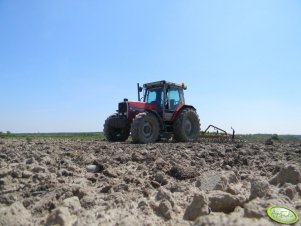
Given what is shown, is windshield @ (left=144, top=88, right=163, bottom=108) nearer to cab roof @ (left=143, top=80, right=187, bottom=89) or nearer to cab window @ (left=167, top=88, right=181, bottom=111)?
cab roof @ (left=143, top=80, right=187, bottom=89)

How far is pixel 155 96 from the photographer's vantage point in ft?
40.8

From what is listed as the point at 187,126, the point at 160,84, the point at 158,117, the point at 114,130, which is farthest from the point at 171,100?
the point at 114,130

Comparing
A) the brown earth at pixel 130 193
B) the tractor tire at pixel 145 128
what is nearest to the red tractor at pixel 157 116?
the tractor tire at pixel 145 128

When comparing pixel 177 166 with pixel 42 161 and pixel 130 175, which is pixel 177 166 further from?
pixel 42 161

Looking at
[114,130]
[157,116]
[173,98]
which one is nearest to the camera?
[157,116]

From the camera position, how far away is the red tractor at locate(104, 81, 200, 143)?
1130 centimetres

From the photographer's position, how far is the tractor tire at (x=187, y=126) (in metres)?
12.3

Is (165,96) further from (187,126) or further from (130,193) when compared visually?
(130,193)

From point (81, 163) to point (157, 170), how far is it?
4.21 feet

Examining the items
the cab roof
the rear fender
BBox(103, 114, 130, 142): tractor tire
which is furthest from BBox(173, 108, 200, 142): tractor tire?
BBox(103, 114, 130, 142): tractor tire

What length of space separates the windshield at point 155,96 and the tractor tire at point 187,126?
950mm

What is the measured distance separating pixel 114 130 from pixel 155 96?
203 cm

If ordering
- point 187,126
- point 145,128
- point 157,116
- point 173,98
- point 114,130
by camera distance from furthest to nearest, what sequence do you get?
point 187,126
point 173,98
point 114,130
point 157,116
point 145,128

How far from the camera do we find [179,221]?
3174 millimetres
